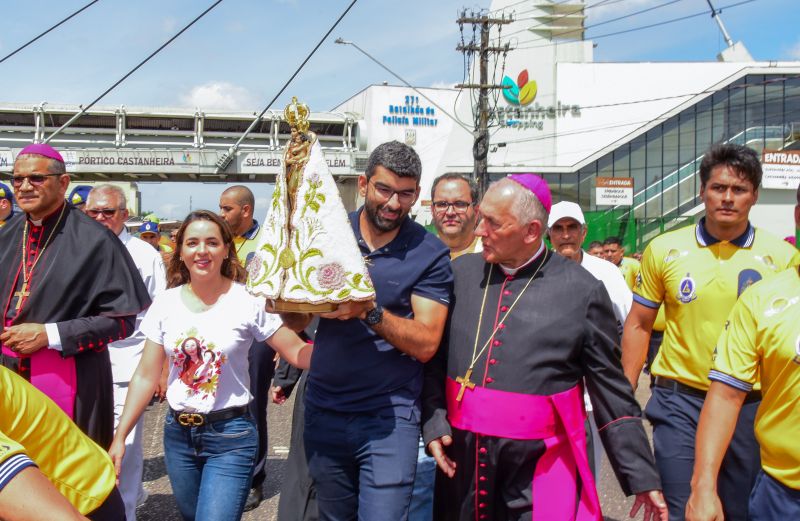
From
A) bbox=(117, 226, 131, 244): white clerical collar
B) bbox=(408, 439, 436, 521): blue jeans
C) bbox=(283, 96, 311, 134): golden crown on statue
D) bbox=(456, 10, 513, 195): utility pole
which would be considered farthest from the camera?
bbox=(456, 10, 513, 195): utility pole

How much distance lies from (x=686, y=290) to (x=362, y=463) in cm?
188

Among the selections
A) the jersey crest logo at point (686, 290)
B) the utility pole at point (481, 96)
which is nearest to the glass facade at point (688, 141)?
the utility pole at point (481, 96)

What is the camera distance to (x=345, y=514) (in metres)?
3.03

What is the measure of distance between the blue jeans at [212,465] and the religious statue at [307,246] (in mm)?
1066

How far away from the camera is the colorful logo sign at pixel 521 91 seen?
1706 inches

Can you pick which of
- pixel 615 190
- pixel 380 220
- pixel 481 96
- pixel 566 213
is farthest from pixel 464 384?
pixel 615 190

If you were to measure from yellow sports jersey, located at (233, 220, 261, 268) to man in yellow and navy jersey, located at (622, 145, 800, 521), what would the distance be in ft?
11.4

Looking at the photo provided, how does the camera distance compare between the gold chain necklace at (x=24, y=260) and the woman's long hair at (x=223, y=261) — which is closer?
the gold chain necklace at (x=24, y=260)

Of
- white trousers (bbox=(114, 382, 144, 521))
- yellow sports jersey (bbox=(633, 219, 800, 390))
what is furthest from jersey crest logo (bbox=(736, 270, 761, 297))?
white trousers (bbox=(114, 382, 144, 521))

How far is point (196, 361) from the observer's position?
3.50 meters

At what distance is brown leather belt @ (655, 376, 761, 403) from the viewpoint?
328 cm

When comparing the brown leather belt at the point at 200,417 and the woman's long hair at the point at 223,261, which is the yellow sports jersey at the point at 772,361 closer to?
the brown leather belt at the point at 200,417

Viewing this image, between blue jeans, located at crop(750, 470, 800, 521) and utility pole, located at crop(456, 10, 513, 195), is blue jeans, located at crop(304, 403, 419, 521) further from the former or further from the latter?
utility pole, located at crop(456, 10, 513, 195)

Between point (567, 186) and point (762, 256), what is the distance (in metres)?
36.4
